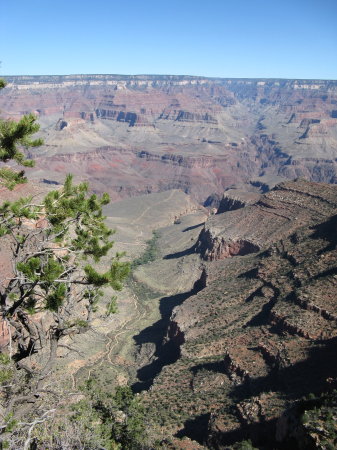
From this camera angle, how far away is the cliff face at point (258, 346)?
85.1 ft

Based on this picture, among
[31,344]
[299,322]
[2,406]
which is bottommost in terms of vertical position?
[299,322]

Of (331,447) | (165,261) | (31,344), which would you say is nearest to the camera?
(31,344)

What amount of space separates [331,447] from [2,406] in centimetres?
1261

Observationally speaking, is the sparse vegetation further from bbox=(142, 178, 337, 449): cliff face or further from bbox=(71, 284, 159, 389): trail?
bbox=(142, 178, 337, 449): cliff face

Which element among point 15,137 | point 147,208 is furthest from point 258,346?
point 147,208

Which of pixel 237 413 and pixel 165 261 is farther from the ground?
pixel 237 413

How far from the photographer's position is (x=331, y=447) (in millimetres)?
16641

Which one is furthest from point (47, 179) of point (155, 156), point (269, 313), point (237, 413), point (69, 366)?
point (237, 413)

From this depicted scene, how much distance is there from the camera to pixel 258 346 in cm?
3431

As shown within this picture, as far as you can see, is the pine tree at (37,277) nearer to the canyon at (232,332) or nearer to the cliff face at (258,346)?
the canyon at (232,332)

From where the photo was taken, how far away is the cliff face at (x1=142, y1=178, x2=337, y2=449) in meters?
26.0

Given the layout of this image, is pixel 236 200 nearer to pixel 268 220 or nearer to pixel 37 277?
pixel 268 220

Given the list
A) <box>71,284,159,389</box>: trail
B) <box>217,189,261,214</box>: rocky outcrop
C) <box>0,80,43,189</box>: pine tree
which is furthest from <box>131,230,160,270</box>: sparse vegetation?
<box>0,80,43,189</box>: pine tree

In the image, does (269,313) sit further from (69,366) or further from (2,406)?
(2,406)
